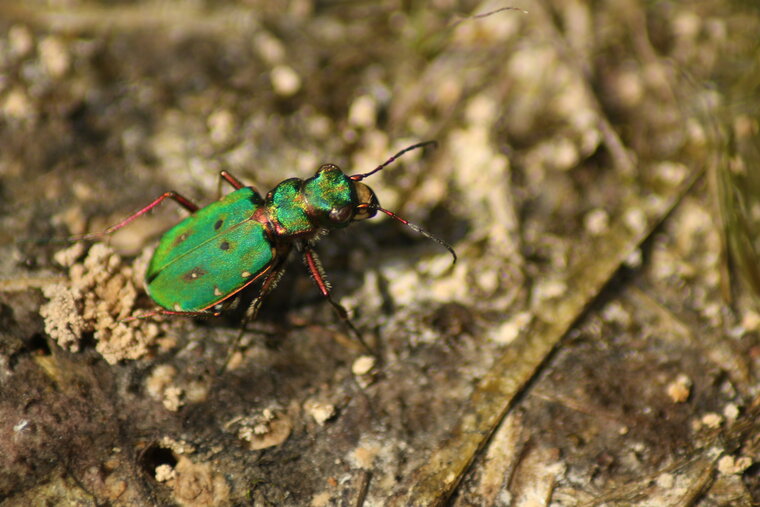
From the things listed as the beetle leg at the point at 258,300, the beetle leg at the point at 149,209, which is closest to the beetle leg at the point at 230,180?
the beetle leg at the point at 149,209

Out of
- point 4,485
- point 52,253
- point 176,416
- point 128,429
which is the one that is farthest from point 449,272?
point 4,485

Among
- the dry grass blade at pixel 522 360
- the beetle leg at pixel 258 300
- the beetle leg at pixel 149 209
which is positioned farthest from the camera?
the beetle leg at pixel 149 209

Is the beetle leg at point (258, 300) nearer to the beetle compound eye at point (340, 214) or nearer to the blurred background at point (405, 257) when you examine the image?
the blurred background at point (405, 257)

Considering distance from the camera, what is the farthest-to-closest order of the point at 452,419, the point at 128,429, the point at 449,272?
the point at 449,272, the point at 452,419, the point at 128,429

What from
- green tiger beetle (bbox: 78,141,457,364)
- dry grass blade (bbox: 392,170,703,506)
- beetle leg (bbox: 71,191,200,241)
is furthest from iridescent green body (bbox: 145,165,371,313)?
dry grass blade (bbox: 392,170,703,506)

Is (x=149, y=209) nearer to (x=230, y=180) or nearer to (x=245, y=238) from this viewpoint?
(x=230, y=180)

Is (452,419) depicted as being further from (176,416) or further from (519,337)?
(176,416)

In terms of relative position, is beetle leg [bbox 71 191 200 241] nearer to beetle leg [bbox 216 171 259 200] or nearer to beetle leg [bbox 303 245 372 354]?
beetle leg [bbox 216 171 259 200]

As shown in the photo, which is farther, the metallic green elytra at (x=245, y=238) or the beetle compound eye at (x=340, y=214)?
the beetle compound eye at (x=340, y=214)
